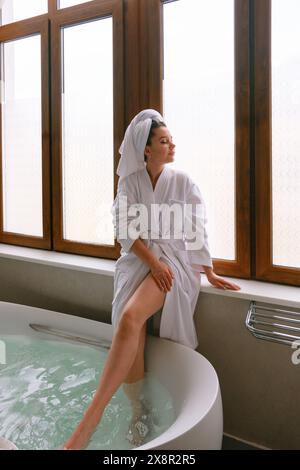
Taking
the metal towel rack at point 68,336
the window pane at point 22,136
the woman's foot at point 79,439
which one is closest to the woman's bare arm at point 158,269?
the metal towel rack at point 68,336

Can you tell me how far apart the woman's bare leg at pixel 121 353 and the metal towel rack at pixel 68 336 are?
1.30 feet

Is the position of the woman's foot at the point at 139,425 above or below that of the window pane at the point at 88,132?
below

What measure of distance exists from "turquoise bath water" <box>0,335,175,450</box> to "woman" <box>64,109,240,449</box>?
16 cm

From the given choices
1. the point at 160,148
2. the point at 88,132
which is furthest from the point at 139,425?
the point at 88,132

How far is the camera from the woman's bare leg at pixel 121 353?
1.35 m

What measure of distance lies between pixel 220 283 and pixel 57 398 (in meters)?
0.83

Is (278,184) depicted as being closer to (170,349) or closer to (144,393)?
(170,349)

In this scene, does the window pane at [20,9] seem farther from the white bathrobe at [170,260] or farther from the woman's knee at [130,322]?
the woman's knee at [130,322]

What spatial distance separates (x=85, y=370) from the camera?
6.30 feet

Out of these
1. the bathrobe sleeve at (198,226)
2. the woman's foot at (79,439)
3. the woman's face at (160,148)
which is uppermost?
the woman's face at (160,148)

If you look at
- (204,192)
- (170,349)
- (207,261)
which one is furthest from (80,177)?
(170,349)

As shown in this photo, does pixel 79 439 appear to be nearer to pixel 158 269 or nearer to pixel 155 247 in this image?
pixel 158 269

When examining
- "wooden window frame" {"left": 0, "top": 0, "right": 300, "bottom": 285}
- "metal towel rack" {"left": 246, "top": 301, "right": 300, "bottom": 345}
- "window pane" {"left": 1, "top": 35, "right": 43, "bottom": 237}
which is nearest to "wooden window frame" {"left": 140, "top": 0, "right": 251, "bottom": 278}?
"wooden window frame" {"left": 0, "top": 0, "right": 300, "bottom": 285}

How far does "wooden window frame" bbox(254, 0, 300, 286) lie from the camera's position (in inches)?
71.4
